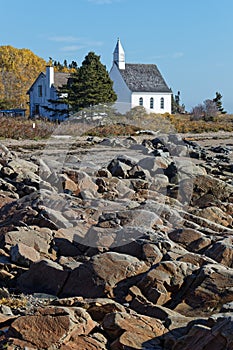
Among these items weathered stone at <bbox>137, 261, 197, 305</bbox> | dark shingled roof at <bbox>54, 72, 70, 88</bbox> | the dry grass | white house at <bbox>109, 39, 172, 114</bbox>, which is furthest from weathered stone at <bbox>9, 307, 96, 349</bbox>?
white house at <bbox>109, 39, 172, 114</bbox>

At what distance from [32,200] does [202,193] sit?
513 cm

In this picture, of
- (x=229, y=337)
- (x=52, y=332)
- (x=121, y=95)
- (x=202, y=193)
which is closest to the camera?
(x=229, y=337)

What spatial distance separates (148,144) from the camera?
25406 mm

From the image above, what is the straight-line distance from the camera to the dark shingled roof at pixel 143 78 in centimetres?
5375

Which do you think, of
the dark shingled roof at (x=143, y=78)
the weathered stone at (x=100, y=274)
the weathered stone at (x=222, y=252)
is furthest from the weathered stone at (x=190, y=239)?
the dark shingled roof at (x=143, y=78)

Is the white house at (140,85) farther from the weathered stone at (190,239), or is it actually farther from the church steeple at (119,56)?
the weathered stone at (190,239)

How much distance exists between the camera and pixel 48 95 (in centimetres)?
4944

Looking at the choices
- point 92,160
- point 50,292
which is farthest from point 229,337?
point 92,160

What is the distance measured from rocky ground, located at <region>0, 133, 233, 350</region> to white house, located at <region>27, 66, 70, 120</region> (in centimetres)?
3143

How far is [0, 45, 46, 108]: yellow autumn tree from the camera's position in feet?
221

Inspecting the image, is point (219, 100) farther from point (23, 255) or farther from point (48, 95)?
point (23, 255)

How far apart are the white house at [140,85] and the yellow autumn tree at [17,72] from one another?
14.6 metres

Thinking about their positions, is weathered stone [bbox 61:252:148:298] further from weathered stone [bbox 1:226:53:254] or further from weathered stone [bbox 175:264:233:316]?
weathered stone [bbox 1:226:53:254]

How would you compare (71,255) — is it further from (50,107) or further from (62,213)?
(50,107)
